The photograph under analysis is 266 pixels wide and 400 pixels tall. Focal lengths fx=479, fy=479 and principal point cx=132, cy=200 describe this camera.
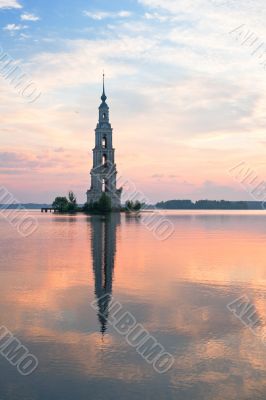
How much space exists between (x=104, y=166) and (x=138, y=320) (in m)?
156

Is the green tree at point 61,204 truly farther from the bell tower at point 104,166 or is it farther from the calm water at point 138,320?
the calm water at point 138,320

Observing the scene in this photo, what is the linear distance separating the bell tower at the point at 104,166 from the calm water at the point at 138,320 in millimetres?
135107

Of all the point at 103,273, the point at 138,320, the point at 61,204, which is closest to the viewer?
the point at 138,320

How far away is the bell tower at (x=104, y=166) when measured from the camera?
170 m

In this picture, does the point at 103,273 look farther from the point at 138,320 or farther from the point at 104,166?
the point at 104,166

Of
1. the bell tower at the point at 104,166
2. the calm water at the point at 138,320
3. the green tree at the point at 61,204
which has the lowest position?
the calm water at the point at 138,320

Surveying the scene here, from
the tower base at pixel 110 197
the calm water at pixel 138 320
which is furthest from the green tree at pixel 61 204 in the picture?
the calm water at pixel 138 320

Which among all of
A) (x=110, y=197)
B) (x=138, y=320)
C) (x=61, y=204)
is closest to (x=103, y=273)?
(x=138, y=320)

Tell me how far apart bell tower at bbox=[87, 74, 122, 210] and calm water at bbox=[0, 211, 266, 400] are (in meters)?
135

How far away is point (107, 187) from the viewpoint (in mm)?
169500

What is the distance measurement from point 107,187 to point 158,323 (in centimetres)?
15303

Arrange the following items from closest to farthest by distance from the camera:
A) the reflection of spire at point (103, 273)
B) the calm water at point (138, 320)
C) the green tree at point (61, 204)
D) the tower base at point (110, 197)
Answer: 1. the calm water at point (138, 320)
2. the reflection of spire at point (103, 273)
3. the tower base at point (110, 197)
4. the green tree at point (61, 204)

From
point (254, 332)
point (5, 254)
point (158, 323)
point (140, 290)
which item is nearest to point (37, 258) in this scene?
point (5, 254)

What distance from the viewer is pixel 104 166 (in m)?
173
